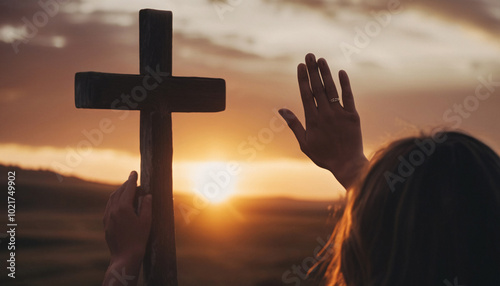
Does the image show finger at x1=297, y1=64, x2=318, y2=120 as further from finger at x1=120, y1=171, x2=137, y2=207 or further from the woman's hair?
finger at x1=120, y1=171, x2=137, y2=207

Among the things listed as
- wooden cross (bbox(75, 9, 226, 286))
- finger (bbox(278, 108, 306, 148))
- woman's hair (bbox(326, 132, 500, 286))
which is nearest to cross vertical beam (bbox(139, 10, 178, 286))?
wooden cross (bbox(75, 9, 226, 286))

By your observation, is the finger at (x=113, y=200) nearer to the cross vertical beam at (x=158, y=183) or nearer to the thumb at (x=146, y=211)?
the thumb at (x=146, y=211)

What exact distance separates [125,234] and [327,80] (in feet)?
5.69

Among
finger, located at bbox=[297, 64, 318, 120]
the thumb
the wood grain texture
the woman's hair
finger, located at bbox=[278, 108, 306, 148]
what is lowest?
the woman's hair

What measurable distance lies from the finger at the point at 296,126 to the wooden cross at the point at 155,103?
194 cm

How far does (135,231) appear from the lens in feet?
13.0

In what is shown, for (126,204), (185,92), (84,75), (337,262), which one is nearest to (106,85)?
(84,75)

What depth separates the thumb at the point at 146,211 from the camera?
419 centimetres

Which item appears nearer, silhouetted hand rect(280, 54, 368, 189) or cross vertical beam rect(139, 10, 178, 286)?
silhouetted hand rect(280, 54, 368, 189)

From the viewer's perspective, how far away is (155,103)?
4.88 meters

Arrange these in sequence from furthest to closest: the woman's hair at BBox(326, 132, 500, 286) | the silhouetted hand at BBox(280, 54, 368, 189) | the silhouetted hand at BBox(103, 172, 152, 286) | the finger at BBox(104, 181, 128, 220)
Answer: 1. the finger at BBox(104, 181, 128, 220)
2. the silhouetted hand at BBox(103, 172, 152, 286)
3. the silhouetted hand at BBox(280, 54, 368, 189)
4. the woman's hair at BBox(326, 132, 500, 286)

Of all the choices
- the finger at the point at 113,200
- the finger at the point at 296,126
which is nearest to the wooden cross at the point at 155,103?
the finger at the point at 113,200

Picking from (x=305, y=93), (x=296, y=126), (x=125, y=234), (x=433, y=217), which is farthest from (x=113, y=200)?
(x=433, y=217)

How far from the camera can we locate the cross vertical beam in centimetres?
480
